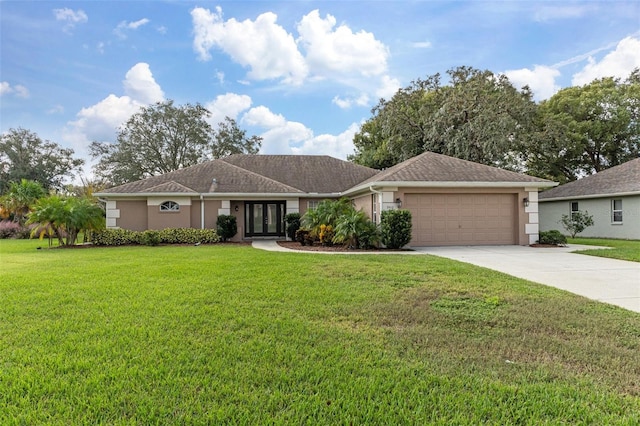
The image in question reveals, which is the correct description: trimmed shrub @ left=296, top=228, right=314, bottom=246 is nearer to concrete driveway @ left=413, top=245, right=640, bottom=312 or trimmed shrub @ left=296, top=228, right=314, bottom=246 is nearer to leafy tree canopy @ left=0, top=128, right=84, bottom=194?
concrete driveway @ left=413, top=245, right=640, bottom=312

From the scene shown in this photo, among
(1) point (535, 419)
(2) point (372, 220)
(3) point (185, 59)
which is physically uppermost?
(3) point (185, 59)

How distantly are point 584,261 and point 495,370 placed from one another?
8755 mm

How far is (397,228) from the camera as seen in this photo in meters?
13.0

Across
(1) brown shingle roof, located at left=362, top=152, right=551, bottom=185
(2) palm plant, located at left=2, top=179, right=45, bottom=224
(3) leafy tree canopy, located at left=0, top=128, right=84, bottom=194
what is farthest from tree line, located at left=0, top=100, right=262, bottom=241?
(1) brown shingle roof, located at left=362, top=152, right=551, bottom=185

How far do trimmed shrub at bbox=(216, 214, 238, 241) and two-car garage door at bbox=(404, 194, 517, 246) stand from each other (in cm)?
807

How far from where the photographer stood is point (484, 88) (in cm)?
2447

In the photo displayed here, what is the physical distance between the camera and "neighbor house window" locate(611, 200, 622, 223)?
18.2m

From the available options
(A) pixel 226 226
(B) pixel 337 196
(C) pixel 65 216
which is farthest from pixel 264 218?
(C) pixel 65 216

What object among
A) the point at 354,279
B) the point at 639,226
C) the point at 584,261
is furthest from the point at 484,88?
the point at 354,279

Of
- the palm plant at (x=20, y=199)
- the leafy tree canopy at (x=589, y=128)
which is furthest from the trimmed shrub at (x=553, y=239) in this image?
the palm plant at (x=20, y=199)

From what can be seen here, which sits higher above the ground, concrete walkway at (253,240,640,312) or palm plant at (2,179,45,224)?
palm plant at (2,179,45,224)

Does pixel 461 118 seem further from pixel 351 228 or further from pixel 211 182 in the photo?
pixel 211 182

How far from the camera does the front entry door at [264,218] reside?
62.1ft

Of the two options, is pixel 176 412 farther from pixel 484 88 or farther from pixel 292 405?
pixel 484 88
